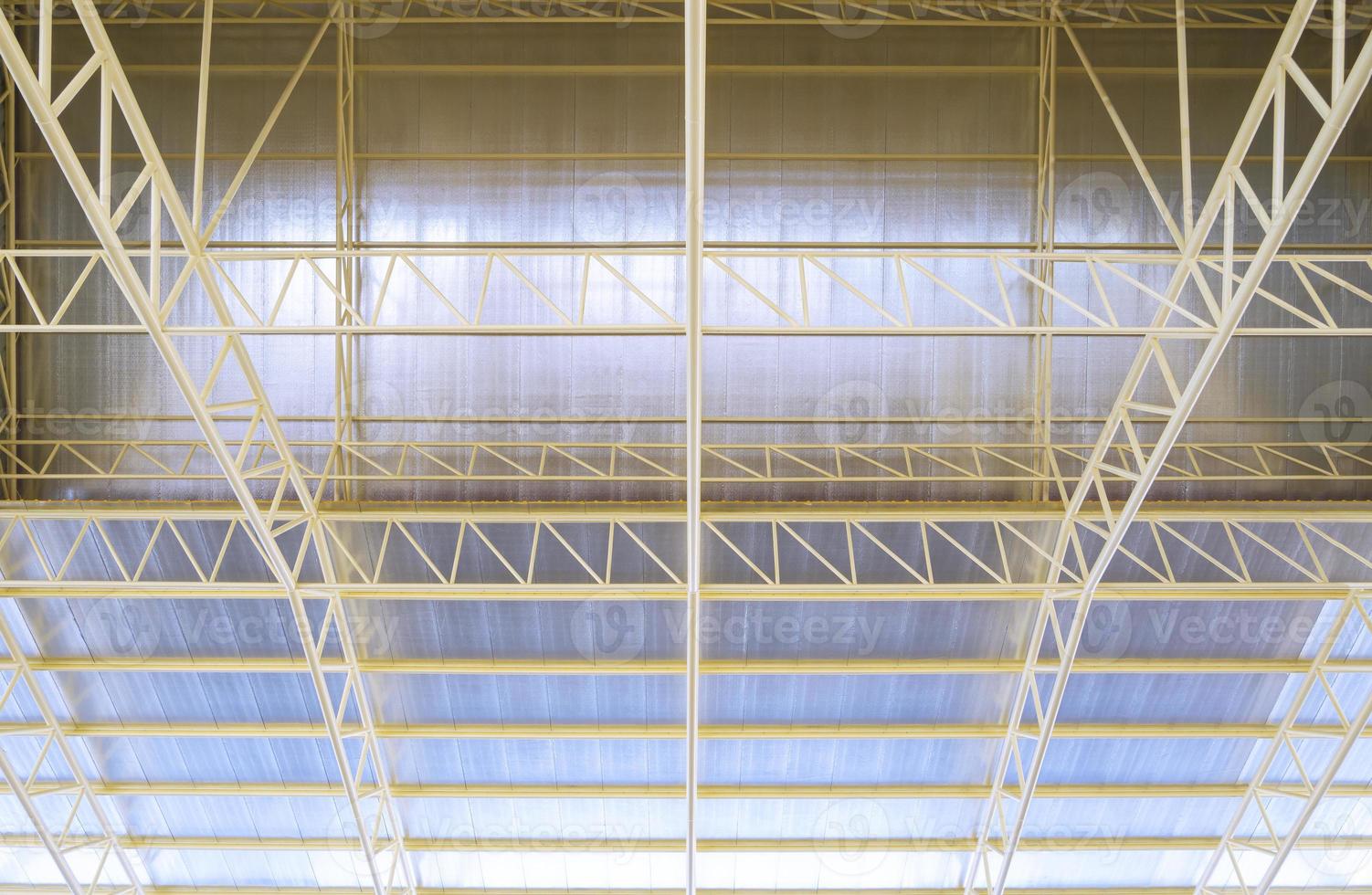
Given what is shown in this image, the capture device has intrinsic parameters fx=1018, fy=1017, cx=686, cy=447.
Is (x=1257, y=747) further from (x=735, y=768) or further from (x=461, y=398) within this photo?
(x=461, y=398)

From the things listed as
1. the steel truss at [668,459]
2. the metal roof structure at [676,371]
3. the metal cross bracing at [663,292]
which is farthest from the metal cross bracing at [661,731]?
the metal cross bracing at [663,292]

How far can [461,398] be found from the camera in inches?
814

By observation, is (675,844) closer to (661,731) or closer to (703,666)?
(661,731)

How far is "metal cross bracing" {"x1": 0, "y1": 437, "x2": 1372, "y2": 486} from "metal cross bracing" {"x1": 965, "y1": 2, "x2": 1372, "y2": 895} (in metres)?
1.28

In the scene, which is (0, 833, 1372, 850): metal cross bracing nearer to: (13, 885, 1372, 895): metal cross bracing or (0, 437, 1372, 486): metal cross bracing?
(13, 885, 1372, 895): metal cross bracing

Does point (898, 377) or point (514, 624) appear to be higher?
point (898, 377)

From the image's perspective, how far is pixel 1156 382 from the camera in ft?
68.4

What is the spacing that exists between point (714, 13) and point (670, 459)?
881 centimetres

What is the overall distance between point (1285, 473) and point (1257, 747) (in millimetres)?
7295

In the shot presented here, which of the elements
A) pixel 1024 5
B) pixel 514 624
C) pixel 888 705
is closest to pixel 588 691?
pixel 514 624

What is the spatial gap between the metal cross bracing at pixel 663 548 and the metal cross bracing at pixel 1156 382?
3.66 feet

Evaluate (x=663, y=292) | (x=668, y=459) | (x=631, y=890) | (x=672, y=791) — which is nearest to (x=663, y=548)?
(x=668, y=459)

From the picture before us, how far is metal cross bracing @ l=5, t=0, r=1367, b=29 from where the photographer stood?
19547 mm

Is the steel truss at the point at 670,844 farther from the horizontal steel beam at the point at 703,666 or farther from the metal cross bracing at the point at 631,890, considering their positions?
the horizontal steel beam at the point at 703,666
